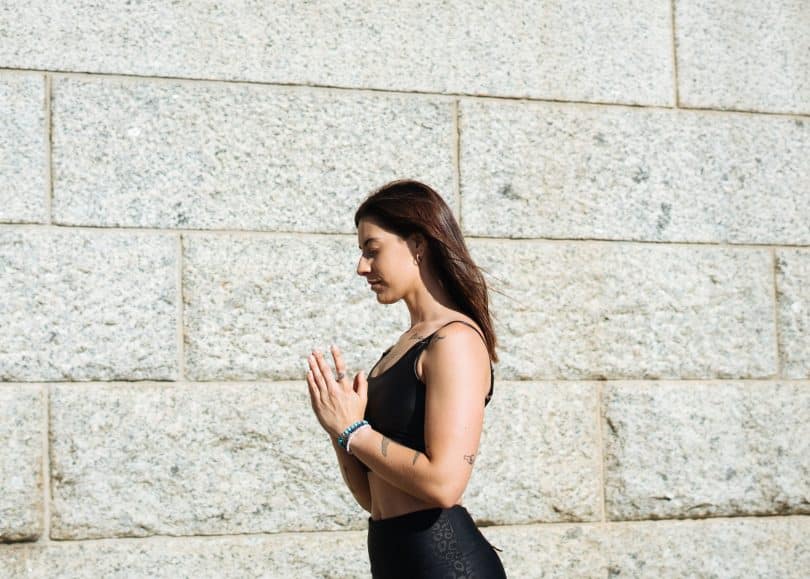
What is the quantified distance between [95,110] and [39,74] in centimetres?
26

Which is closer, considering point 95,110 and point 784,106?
point 95,110

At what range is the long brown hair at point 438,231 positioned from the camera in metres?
3.15

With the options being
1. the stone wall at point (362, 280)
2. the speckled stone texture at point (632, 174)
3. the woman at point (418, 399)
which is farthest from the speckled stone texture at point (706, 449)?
the woman at point (418, 399)

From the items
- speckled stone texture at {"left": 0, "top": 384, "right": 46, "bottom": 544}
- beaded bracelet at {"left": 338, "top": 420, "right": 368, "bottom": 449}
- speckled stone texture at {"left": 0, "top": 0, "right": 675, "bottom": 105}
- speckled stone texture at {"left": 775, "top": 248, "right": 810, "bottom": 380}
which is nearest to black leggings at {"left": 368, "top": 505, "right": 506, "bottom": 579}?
beaded bracelet at {"left": 338, "top": 420, "right": 368, "bottom": 449}

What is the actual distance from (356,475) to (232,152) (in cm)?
187

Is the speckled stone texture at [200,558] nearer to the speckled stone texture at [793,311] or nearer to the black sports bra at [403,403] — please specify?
the black sports bra at [403,403]

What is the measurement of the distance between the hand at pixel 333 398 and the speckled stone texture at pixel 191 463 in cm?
160

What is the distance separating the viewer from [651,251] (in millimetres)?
5113

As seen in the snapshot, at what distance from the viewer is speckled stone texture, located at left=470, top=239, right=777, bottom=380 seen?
492 centimetres

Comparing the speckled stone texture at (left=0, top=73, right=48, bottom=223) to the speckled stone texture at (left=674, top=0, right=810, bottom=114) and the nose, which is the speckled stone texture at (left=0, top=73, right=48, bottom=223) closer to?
the nose

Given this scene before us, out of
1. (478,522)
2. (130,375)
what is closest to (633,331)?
(478,522)

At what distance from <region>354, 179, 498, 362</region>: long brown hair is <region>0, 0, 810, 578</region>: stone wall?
3.31 ft

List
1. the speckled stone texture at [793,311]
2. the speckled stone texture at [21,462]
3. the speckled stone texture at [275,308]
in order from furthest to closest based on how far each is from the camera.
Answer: the speckled stone texture at [793,311], the speckled stone texture at [275,308], the speckled stone texture at [21,462]

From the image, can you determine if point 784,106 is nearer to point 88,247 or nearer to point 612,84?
point 612,84
